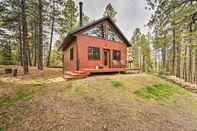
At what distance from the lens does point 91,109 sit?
5.93 m

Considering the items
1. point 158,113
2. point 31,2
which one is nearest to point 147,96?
point 158,113

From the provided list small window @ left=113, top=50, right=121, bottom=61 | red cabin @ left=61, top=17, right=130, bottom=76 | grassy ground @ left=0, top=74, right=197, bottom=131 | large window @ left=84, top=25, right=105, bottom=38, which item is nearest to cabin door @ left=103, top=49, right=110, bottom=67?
red cabin @ left=61, top=17, right=130, bottom=76

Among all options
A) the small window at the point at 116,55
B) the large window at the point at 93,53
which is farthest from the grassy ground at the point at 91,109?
the small window at the point at 116,55

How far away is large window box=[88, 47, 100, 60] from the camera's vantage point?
44.1 feet

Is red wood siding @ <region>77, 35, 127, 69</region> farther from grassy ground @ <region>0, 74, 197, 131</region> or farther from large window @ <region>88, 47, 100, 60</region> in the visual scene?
grassy ground @ <region>0, 74, 197, 131</region>

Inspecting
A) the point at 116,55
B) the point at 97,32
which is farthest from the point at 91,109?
the point at 116,55

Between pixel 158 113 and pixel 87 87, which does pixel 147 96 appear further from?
pixel 87 87

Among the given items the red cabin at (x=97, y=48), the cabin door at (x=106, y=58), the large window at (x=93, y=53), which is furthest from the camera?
the cabin door at (x=106, y=58)

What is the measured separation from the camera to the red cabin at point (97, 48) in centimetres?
1276

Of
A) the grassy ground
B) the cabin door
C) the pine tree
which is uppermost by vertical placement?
the pine tree

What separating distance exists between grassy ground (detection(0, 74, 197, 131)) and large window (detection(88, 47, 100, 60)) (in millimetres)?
5201

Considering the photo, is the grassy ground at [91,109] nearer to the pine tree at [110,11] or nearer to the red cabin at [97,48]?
the red cabin at [97,48]

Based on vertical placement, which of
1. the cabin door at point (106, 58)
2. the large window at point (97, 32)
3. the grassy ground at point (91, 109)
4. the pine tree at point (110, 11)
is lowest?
the grassy ground at point (91, 109)

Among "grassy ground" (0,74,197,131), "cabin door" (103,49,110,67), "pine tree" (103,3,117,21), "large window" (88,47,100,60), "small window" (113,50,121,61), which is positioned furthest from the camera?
"pine tree" (103,3,117,21)
